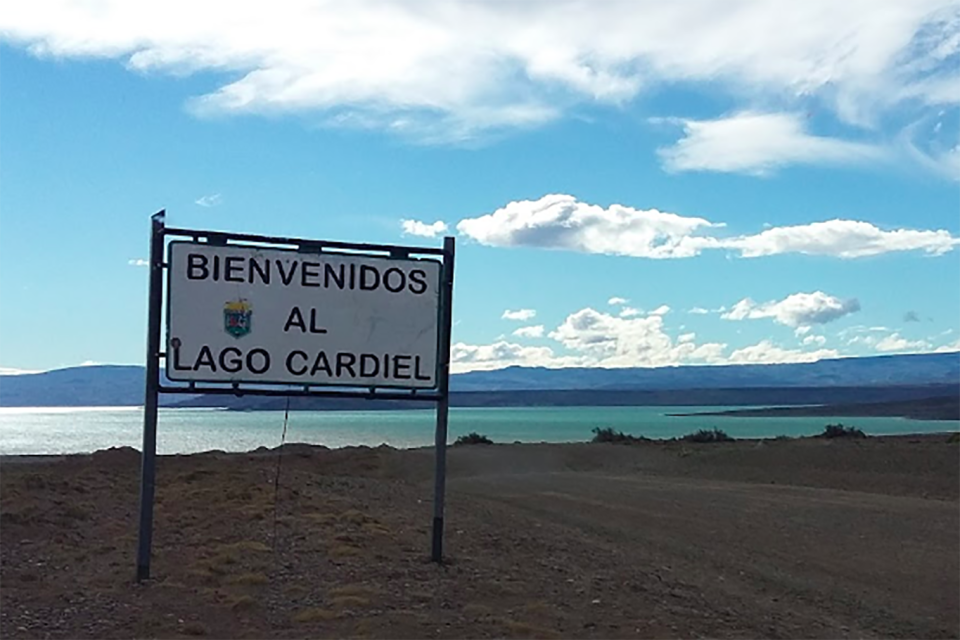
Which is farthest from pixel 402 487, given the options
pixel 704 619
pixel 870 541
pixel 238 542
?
pixel 704 619

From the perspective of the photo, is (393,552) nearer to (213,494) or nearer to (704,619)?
(704,619)

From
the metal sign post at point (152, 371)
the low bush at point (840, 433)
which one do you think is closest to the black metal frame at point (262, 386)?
the metal sign post at point (152, 371)

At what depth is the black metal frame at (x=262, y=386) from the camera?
9.18 meters

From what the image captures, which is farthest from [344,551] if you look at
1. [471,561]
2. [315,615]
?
[315,615]

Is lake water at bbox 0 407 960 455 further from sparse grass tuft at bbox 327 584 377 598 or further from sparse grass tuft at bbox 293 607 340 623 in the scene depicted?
sparse grass tuft at bbox 293 607 340 623

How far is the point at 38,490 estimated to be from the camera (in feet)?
50.3

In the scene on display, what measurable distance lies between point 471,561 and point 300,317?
251 cm

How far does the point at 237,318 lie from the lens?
9531 millimetres

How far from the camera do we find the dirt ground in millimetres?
7895

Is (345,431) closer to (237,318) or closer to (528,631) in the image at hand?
(237,318)

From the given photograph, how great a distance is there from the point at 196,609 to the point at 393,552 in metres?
2.61

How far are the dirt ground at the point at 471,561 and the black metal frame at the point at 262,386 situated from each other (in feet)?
1.69

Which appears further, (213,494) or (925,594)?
(213,494)

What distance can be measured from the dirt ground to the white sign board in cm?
152
